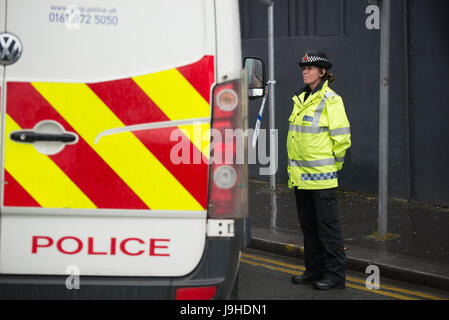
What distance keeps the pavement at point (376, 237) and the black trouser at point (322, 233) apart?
0.74 metres

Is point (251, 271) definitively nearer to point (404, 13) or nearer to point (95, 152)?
point (95, 152)

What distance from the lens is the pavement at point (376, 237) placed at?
238 inches

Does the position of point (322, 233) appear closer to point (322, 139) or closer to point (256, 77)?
point (322, 139)

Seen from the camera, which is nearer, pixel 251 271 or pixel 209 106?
pixel 209 106

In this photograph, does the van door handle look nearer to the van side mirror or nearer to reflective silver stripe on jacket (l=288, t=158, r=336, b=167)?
the van side mirror

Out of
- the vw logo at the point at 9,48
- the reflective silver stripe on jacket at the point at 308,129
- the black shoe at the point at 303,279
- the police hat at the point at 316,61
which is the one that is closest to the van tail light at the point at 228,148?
the vw logo at the point at 9,48

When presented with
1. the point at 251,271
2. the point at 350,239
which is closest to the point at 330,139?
the point at 251,271

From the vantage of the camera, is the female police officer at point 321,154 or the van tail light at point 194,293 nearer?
the van tail light at point 194,293

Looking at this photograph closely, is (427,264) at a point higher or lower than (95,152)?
lower

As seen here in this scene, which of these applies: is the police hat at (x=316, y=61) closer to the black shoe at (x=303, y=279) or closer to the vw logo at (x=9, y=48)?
the black shoe at (x=303, y=279)

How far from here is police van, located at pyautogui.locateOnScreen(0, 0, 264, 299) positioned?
10.6 feet
